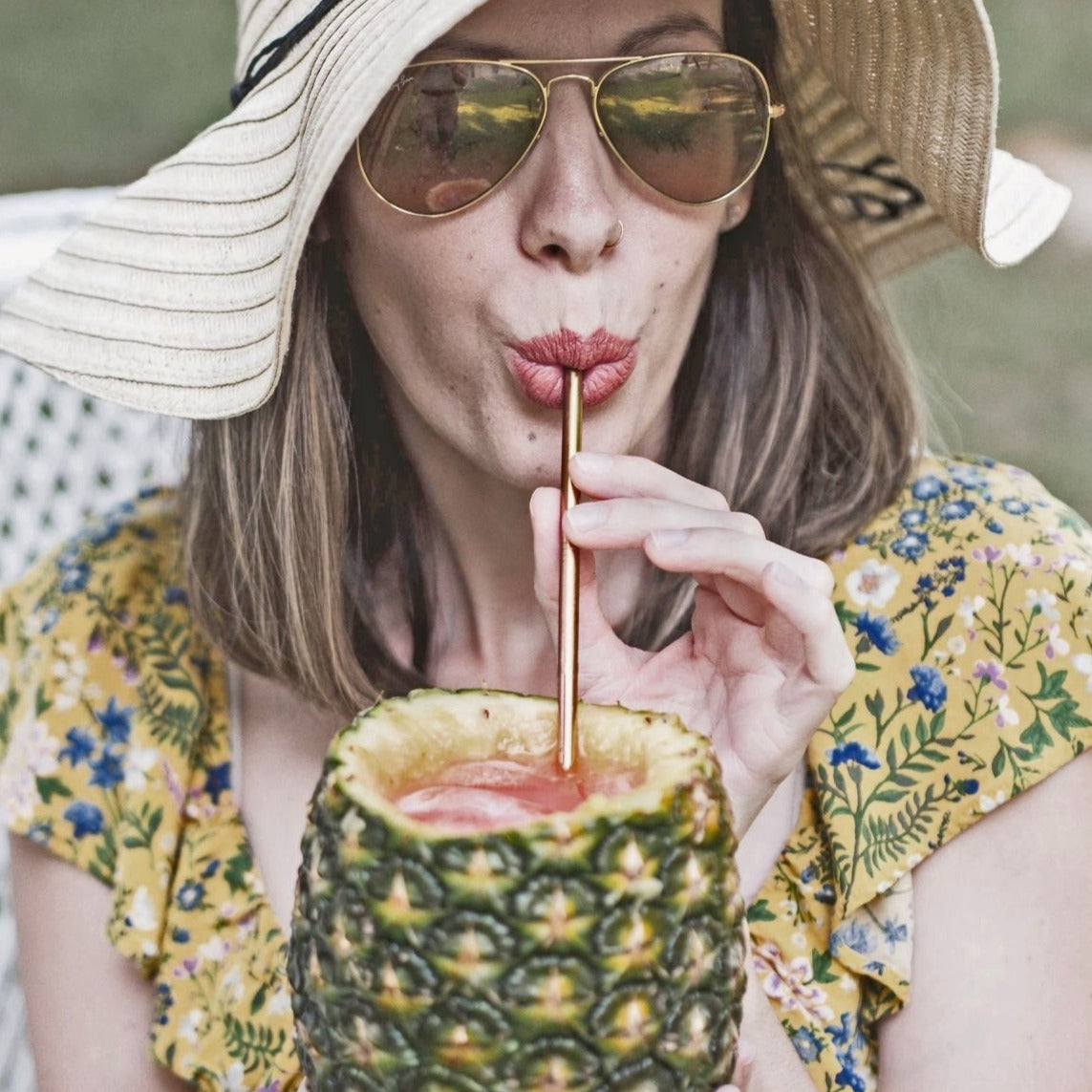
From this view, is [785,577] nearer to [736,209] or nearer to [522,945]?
[522,945]

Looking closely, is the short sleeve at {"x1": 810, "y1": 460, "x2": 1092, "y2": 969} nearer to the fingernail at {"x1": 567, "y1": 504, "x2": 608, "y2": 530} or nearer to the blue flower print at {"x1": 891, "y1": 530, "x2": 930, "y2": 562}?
the blue flower print at {"x1": 891, "y1": 530, "x2": 930, "y2": 562}

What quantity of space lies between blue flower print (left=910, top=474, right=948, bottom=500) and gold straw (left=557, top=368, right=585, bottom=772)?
0.50 m

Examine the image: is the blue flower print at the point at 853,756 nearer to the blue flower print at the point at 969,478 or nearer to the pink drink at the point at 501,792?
the blue flower print at the point at 969,478

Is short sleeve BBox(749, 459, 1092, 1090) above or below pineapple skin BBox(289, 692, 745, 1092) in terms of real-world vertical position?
below

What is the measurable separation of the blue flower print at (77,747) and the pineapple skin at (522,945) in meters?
1.04

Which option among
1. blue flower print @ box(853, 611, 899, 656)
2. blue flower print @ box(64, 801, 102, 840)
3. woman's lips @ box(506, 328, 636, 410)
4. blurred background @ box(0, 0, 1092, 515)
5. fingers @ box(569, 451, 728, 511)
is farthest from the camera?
blurred background @ box(0, 0, 1092, 515)

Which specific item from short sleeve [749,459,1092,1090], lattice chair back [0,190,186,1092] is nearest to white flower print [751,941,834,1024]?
short sleeve [749,459,1092,1090]

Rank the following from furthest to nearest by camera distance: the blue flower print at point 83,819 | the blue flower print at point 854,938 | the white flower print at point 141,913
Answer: the blue flower print at point 83,819 → the white flower print at point 141,913 → the blue flower print at point 854,938

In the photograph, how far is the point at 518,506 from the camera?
181 cm

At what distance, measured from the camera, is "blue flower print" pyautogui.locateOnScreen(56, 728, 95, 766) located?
193 centimetres

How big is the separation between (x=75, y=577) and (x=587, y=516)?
1.03m

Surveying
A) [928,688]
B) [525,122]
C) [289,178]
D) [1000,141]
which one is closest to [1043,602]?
[928,688]

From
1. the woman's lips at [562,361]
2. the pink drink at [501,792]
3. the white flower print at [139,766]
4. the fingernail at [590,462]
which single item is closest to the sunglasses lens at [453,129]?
the woman's lips at [562,361]

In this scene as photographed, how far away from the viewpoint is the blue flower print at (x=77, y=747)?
1.93m
